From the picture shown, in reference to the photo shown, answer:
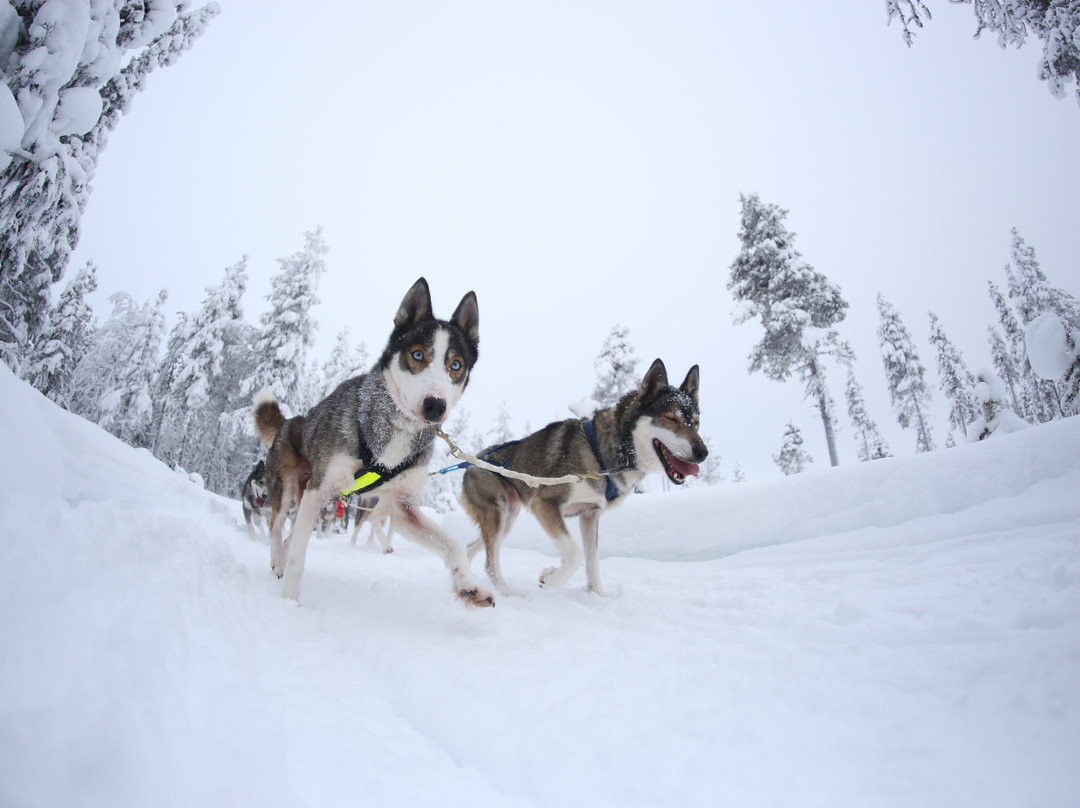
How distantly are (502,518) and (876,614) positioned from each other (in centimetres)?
354

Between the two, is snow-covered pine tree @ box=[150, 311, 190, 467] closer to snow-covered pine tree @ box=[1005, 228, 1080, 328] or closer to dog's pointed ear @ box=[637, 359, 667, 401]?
dog's pointed ear @ box=[637, 359, 667, 401]

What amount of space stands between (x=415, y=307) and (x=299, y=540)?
1.93 meters

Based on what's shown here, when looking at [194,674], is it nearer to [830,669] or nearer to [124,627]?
[124,627]

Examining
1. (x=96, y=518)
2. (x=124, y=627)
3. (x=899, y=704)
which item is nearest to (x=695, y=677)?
(x=899, y=704)

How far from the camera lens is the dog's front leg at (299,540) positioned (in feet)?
10.7

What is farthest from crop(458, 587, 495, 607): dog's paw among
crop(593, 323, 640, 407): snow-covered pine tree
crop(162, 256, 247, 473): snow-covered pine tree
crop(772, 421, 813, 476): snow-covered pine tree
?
crop(772, 421, 813, 476): snow-covered pine tree

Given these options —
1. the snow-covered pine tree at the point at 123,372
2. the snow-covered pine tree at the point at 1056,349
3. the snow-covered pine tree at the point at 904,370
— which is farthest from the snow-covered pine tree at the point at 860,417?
the snow-covered pine tree at the point at 123,372

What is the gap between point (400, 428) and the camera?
11.5 ft

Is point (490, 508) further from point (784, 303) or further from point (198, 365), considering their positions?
point (198, 365)

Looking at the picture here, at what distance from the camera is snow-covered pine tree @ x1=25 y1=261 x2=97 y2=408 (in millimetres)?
23375

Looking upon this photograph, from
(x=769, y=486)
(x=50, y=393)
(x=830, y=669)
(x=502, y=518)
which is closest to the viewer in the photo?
(x=830, y=669)

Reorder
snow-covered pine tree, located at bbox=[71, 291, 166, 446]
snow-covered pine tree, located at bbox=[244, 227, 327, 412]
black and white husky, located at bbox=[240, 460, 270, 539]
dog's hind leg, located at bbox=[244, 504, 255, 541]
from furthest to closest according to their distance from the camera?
snow-covered pine tree, located at bbox=[71, 291, 166, 446]
snow-covered pine tree, located at bbox=[244, 227, 327, 412]
black and white husky, located at bbox=[240, 460, 270, 539]
dog's hind leg, located at bbox=[244, 504, 255, 541]

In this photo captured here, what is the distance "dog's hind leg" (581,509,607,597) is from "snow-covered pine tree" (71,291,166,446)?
98.3 feet

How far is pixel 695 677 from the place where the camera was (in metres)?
1.96
